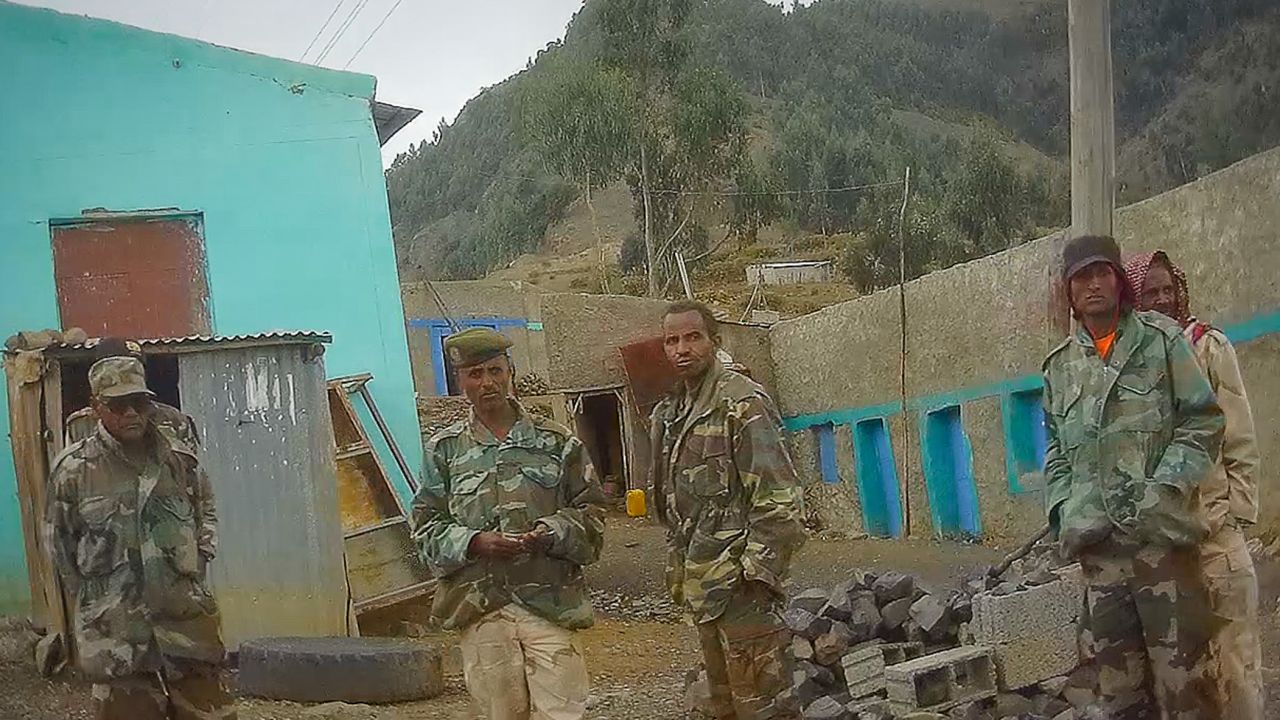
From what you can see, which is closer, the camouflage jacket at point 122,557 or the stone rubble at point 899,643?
the camouflage jacket at point 122,557

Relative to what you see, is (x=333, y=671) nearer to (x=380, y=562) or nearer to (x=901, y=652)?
(x=380, y=562)

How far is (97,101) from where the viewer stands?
3.61 m

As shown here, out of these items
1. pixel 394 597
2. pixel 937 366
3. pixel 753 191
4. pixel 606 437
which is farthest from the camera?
pixel 753 191

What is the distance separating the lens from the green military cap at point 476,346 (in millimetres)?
2668

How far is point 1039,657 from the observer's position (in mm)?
3498

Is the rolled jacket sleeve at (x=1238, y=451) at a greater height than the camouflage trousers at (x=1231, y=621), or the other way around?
the rolled jacket sleeve at (x=1238, y=451)

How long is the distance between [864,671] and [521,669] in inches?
56.6

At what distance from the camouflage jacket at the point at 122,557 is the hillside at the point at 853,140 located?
1.85 m

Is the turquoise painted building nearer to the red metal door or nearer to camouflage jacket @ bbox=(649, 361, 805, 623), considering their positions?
the red metal door

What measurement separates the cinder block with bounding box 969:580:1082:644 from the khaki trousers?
4.98 ft

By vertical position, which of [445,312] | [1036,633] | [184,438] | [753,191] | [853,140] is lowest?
[1036,633]

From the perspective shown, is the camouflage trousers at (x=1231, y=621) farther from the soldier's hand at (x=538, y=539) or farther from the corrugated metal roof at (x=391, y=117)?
the corrugated metal roof at (x=391, y=117)

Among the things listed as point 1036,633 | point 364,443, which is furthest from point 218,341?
point 1036,633

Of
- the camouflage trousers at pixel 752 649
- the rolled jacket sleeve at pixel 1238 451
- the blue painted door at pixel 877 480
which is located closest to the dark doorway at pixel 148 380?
the camouflage trousers at pixel 752 649
